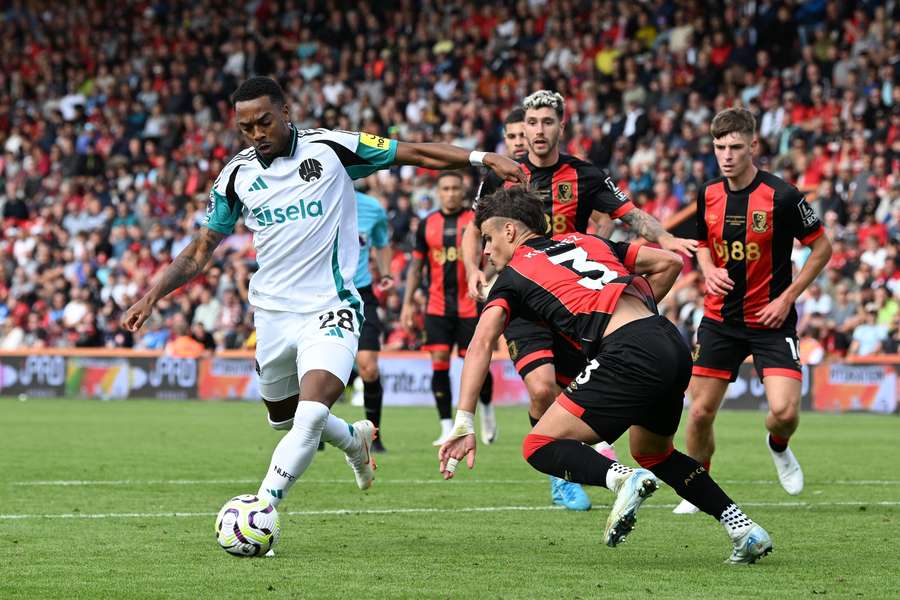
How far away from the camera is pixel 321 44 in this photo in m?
34.6

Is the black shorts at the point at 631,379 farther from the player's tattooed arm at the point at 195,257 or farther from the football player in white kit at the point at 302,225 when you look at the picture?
the player's tattooed arm at the point at 195,257

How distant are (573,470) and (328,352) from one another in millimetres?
1580

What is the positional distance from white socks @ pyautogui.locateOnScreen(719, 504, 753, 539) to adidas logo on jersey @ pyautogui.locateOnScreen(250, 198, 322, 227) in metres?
2.68

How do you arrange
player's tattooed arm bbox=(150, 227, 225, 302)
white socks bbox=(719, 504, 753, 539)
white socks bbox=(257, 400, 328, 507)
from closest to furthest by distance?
white socks bbox=(719, 504, 753, 539) < white socks bbox=(257, 400, 328, 507) < player's tattooed arm bbox=(150, 227, 225, 302)

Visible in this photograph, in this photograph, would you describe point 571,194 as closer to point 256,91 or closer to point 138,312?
point 256,91

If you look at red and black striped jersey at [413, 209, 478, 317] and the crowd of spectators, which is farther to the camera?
the crowd of spectators

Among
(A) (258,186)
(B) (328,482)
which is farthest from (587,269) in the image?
(B) (328,482)

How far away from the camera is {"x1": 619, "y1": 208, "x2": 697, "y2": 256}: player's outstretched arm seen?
835 cm

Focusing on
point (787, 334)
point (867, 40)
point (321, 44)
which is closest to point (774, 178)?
point (787, 334)

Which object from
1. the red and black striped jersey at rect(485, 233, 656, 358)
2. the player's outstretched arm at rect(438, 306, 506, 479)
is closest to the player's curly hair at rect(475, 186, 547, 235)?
the red and black striped jersey at rect(485, 233, 656, 358)

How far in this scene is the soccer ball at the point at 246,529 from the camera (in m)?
7.01

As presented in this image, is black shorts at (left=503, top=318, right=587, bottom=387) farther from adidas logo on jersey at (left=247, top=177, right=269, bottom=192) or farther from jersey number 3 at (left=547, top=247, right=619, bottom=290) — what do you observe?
jersey number 3 at (left=547, top=247, right=619, bottom=290)

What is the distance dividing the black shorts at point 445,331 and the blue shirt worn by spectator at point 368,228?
3.77 feet

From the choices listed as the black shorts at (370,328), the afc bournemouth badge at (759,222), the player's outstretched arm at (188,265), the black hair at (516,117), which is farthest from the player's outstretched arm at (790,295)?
the black shorts at (370,328)
